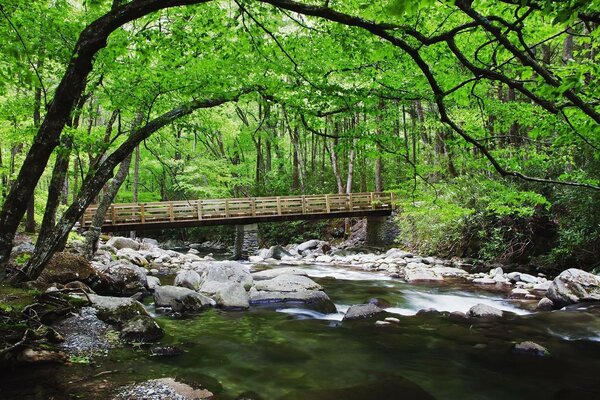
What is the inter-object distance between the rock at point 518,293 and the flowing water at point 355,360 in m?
0.83

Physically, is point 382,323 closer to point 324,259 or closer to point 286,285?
point 286,285

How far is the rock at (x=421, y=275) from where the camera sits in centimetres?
1173

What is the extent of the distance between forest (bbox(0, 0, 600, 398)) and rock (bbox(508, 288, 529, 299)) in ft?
7.75

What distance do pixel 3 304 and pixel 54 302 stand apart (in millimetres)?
846

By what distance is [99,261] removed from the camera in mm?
12641

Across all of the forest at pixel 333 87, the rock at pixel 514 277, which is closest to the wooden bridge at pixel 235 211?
the forest at pixel 333 87

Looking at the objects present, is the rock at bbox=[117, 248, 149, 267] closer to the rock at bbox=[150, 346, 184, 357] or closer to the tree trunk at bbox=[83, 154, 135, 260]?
the tree trunk at bbox=[83, 154, 135, 260]

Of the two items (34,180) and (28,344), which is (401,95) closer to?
(34,180)

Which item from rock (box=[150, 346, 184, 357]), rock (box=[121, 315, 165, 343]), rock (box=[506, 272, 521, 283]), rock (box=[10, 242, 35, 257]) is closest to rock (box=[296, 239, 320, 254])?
rock (box=[506, 272, 521, 283])

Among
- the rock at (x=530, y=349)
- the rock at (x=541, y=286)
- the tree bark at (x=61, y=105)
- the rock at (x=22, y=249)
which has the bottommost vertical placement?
the rock at (x=530, y=349)

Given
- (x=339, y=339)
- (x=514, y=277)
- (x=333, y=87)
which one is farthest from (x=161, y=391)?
(x=514, y=277)

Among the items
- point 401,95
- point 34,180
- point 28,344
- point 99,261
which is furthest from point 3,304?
point 99,261

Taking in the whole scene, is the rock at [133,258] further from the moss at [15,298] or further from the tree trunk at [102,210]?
the moss at [15,298]

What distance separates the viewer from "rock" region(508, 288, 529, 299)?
29.7ft
